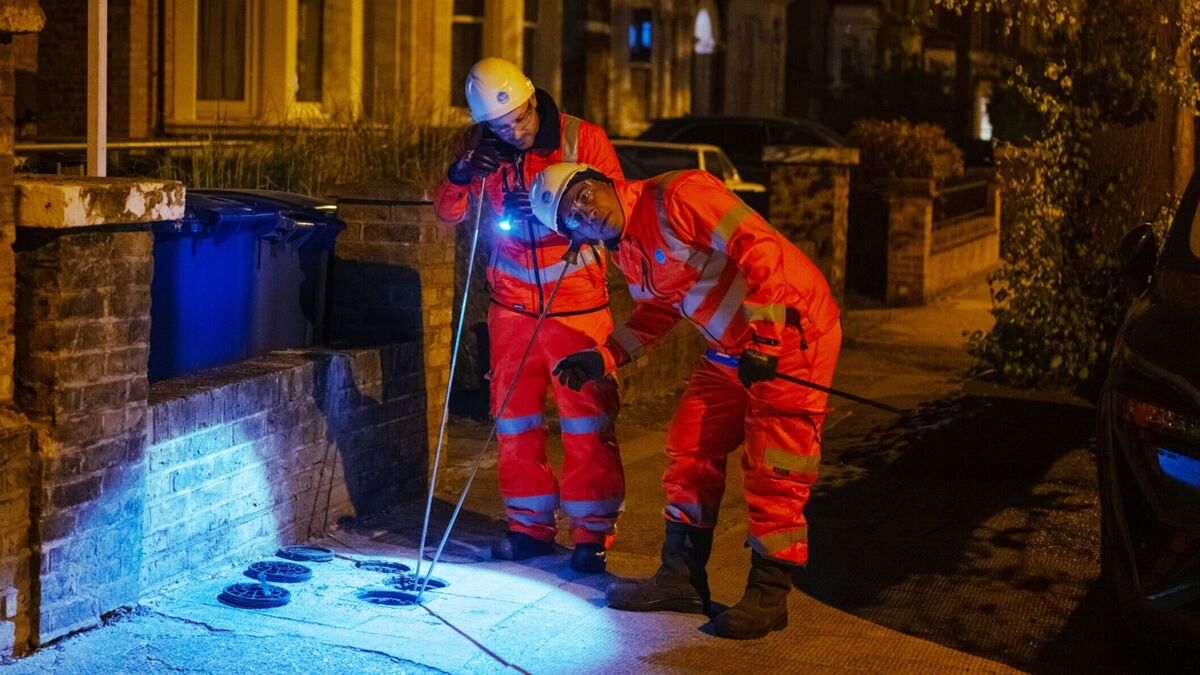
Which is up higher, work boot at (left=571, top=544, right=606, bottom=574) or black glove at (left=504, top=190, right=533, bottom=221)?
black glove at (left=504, top=190, right=533, bottom=221)

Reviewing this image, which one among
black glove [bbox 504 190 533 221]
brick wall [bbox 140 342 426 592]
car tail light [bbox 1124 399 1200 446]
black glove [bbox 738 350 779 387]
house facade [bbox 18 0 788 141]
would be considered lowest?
brick wall [bbox 140 342 426 592]

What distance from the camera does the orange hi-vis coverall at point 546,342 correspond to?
628cm

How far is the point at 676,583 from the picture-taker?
19.0 feet

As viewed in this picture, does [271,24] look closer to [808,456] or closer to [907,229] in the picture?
[907,229]

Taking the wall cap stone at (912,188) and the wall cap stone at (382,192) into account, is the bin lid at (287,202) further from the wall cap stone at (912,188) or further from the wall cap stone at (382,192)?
the wall cap stone at (912,188)

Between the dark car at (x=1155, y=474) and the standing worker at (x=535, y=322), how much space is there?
72.9 inches

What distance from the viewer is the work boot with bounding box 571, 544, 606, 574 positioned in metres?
6.27

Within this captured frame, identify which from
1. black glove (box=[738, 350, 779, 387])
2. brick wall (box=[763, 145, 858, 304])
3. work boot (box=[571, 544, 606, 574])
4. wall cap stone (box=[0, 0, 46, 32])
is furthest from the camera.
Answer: brick wall (box=[763, 145, 858, 304])

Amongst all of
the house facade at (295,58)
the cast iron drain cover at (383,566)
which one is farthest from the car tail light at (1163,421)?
the house facade at (295,58)

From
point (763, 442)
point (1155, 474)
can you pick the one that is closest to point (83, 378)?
point (763, 442)

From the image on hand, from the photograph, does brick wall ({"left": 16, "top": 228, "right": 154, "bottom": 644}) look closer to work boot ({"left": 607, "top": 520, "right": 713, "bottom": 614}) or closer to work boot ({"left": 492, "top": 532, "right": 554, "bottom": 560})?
work boot ({"left": 492, "top": 532, "right": 554, "bottom": 560})

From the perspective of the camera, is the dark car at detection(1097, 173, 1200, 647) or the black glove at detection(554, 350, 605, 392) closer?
the dark car at detection(1097, 173, 1200, 647)

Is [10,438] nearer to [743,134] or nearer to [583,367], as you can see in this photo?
[583,367]

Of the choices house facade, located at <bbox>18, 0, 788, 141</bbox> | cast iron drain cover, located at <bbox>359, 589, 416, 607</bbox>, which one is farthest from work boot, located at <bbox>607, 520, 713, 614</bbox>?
house facade, located at <bbox>18, 0, 788, 141</bbox>
